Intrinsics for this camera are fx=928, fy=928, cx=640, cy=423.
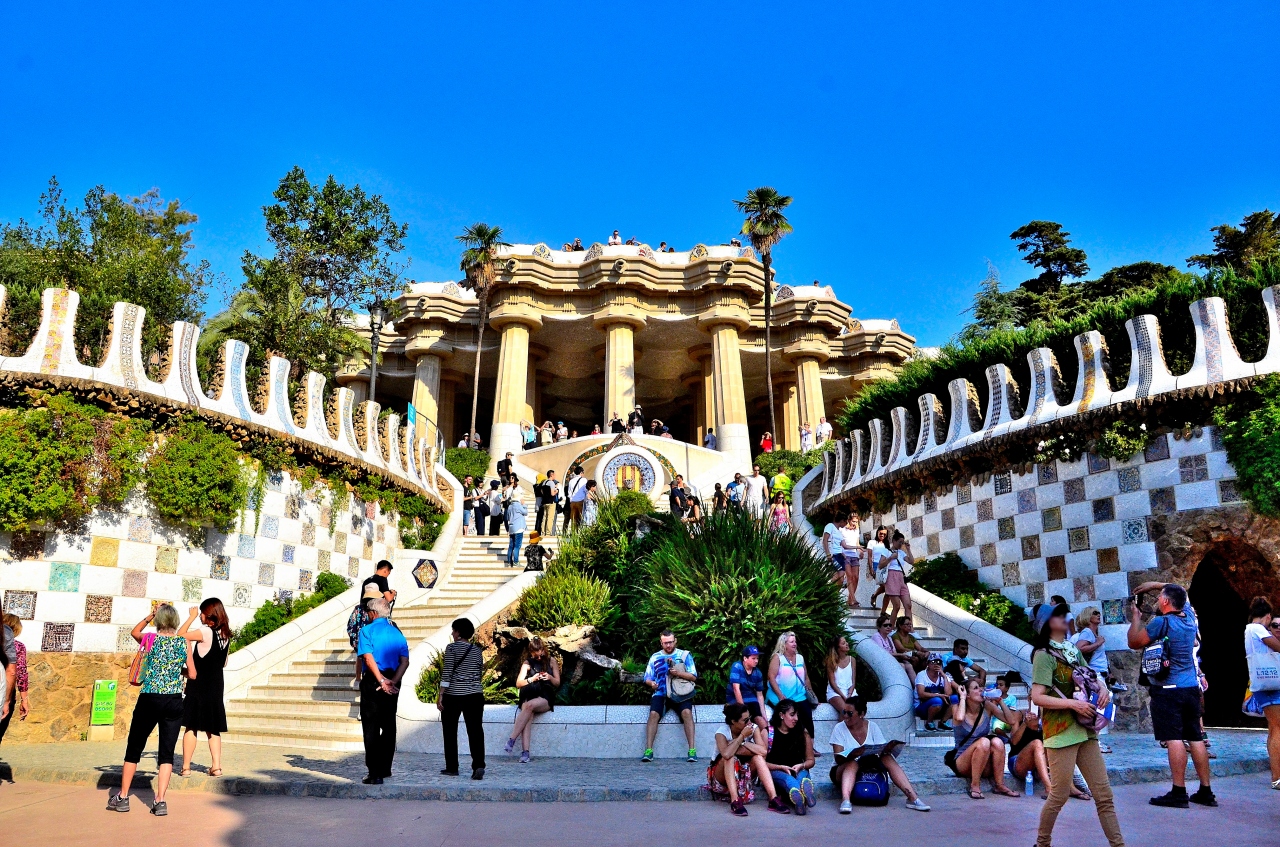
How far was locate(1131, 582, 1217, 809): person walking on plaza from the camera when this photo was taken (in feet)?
23.2

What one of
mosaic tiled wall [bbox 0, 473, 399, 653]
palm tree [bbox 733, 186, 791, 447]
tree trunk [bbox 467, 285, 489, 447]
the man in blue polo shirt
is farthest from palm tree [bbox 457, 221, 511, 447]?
the man in blue polo shirt

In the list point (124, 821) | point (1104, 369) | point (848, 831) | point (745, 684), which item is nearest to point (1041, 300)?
point (1104, 369)

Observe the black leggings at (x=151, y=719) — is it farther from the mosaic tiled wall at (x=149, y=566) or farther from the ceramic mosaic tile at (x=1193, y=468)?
the ceramic mosaic tile at (x=1193, y=468)

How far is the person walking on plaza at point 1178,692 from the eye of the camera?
707 cm

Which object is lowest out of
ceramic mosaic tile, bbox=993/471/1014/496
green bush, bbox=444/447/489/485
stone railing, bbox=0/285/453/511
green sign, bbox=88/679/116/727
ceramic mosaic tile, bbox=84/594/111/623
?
green sign, bbox=88/679/116/727

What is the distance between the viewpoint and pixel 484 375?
4406cm

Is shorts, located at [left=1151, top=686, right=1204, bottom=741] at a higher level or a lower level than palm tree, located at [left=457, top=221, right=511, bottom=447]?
lower

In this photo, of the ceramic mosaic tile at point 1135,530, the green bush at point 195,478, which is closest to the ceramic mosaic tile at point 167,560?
the green bush at point 195,478

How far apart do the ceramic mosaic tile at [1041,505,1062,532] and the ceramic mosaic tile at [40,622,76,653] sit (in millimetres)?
14461

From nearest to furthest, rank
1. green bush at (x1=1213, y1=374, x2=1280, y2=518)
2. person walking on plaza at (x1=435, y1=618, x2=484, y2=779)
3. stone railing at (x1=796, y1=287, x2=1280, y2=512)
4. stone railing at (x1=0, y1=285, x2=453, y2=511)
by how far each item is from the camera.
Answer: person walking on plaza at (x1=435, y1=618, x2=484, y2=779), stone railing at (x1=0, y1=285, x2=453, y2=511), green bush at (x1=1213, y1=374, x2=1280, y2=518), stone railing at (x1=796, y1=287, x2=1280, y2=512)

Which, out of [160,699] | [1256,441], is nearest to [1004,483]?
[1256,441]

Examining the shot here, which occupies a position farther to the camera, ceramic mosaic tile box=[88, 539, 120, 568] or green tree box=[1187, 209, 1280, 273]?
green tree box=[1187, 209, 1280, 273]

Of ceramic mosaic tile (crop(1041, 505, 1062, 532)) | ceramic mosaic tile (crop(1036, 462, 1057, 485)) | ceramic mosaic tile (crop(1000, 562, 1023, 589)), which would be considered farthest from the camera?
ceramic mosaic tile (crop(1000, 562, 1023, 589))

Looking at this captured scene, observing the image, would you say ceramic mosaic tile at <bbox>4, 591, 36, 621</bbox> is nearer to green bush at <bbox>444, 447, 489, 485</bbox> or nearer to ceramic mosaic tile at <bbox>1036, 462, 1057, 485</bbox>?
ceramic mosaic tile at <bbox>1036, 462, 1057, 485</bbox>
